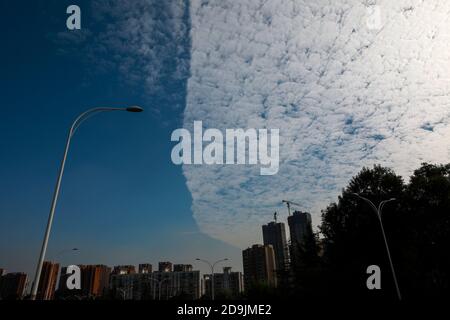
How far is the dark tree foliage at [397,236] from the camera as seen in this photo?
2672 centimetres

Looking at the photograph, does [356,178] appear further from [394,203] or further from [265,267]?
[265,267]

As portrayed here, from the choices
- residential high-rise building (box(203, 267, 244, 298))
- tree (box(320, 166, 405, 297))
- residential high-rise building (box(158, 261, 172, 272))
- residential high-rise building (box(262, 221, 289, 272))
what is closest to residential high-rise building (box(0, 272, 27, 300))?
residential high-rise building (box(158, 261, 172, 272))

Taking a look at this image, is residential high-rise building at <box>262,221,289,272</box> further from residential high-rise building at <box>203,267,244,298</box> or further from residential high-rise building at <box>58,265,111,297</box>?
residential high-rise building at <box>58,265,111,297</box>

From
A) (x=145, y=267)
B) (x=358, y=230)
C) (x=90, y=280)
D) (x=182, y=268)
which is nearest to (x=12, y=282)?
(x=90, y=280)

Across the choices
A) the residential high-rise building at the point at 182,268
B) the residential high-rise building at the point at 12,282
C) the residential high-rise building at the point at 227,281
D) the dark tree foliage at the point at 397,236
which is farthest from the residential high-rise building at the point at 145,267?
the dark tree foliage at the point at 397,236

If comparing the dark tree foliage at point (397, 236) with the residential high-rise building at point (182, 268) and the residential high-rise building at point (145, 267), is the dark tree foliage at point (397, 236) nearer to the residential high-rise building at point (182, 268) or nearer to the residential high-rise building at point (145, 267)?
the residential high-rise building at point (182, 268)

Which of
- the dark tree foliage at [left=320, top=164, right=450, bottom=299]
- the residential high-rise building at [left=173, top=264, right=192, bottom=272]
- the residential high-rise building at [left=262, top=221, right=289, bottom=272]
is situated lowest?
the dark tree foliage at [left=320, top=164, right=450, bottom=299]

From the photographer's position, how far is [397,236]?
1131 inches

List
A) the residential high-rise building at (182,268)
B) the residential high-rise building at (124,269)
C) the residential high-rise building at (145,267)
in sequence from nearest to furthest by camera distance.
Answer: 1. the residential high-rise building at (182,268)
2. the residential high-rise building at (124,269)
3. the residential high-rise building at (145,267)

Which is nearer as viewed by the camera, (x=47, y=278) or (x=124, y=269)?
(x=47, y=278)

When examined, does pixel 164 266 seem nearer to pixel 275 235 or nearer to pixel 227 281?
pixel 227 281

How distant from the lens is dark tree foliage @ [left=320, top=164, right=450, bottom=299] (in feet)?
87.7
